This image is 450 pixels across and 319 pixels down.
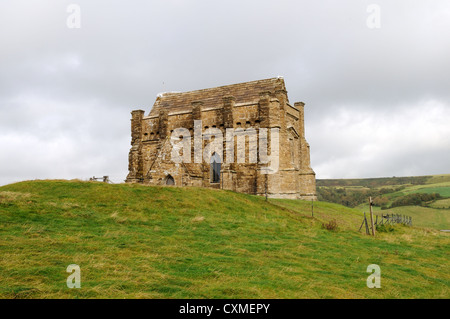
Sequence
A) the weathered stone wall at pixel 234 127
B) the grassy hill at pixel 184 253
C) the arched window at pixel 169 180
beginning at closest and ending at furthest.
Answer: the grassy hill at pixel 184 253 < the arched window at pixel 169 180 < the weathered stone wall at pixel 234 127

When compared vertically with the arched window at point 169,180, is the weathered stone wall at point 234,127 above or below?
above

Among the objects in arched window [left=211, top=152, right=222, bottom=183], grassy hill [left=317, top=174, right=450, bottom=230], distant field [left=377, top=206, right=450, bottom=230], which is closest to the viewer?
arched window [left=211, top=152, right=222, bottom=183]

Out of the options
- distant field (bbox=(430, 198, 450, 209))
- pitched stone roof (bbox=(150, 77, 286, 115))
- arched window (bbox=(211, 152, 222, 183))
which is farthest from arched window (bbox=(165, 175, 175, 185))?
distant field (bbox=(430, 198, 450, 209))

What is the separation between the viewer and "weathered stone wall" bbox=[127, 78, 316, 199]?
30.2 metres

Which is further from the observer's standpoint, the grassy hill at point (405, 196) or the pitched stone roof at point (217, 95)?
the grassy hill at point (405, 196)

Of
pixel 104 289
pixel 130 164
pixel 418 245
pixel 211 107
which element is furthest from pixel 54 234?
pixel 130 164

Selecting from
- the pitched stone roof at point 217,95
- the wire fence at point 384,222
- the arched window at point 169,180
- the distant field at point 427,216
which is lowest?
the distant field at point 427,216

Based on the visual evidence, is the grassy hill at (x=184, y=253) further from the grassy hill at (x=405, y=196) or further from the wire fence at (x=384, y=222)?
the grassy hill at (x=405, y=196)

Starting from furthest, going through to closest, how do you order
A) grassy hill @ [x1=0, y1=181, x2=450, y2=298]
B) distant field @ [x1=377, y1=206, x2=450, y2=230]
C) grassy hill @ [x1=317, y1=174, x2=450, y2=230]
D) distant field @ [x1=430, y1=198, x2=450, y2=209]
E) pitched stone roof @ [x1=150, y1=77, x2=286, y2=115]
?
distant field @ [x1=430, y1=198, x2=450, y2=209] → grassy hill @ [x1=317, y1=174, x2=450, y2=230] → distant field @ [x1=377, y1=206, x2=450, y2=230] → pitched stone roof @ [x1=150, y1=77, x2=286, y2=115] → grassy hill @ [x1=0, y1=181, x2=450, y2=298]

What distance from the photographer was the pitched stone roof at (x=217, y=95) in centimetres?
3385

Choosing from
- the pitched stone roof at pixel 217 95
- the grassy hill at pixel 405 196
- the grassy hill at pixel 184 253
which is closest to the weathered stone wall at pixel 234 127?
the pitched stone roof at pixel 217 95

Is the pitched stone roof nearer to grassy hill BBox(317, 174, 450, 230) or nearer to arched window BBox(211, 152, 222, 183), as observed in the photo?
arched window BBox(211, 152, 222, 183)
